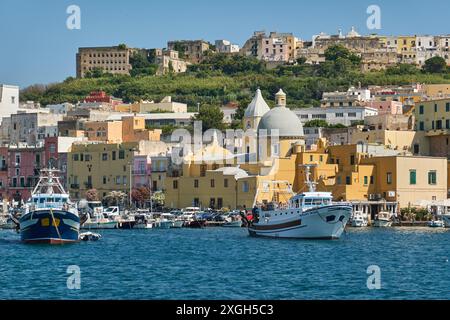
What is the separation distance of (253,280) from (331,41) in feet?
467

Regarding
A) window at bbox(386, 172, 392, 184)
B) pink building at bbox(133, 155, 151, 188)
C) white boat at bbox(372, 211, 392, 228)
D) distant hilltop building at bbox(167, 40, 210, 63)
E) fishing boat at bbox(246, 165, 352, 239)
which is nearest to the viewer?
fishing boat at bbox(246, 165, 352, 239)

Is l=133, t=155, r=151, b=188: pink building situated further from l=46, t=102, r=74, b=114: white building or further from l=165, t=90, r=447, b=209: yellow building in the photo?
l=46, t=102, r=74, b=114: white building

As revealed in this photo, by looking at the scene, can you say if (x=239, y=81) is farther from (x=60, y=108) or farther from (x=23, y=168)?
(x=23, y=168)

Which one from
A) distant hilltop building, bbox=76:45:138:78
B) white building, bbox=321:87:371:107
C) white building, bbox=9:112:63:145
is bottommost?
white building, bbox=9:112:63:145

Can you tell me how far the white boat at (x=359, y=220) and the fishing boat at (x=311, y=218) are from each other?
44.8ft

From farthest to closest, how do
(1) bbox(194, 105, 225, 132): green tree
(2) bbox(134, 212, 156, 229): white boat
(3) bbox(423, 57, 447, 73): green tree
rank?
(3) bbox(423, 57, 447, 73): green tree
(1) bbox(194, 105, 225, 132): green tree
(2) bbox(134, 212, 156, 229): white boat

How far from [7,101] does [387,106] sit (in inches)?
1639

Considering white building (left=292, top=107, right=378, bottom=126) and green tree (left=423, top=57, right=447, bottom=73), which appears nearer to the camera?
white building (left=292, top=107, right=378, bottom=126)

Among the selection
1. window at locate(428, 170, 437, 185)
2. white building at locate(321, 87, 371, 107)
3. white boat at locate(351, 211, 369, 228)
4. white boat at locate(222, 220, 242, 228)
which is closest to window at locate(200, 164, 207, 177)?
white boat at locate(222, 220, 242, 228)

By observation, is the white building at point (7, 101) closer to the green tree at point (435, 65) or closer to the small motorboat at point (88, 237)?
the green tree at point (435, 65)

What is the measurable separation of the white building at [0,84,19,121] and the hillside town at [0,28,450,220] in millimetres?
129

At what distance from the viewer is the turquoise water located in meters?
34.1

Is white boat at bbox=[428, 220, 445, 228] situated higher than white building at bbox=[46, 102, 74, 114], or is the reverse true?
white building at bbox=[46, 102, 74, 114]

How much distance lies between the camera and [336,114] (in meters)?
124
